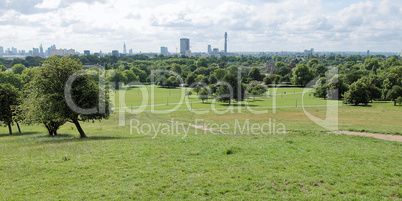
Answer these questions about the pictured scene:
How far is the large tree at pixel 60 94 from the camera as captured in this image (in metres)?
20.7

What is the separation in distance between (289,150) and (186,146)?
21.3 ft

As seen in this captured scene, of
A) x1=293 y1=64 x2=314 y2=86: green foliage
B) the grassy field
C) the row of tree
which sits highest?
x1=293 y1=64 x2=314 y2=86: green foliage

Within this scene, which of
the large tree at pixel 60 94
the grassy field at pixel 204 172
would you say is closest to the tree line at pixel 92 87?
the large tree at pixel 60 94

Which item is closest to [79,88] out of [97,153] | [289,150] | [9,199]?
[97,153]

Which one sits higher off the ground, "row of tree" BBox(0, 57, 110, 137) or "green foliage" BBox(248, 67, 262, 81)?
"green foliage" BBox(248, 67, 262, 81)

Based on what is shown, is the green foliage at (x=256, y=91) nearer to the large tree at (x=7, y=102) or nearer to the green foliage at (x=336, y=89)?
the green foliage at (x=336, y=89)

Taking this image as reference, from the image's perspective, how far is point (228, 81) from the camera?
6812cm

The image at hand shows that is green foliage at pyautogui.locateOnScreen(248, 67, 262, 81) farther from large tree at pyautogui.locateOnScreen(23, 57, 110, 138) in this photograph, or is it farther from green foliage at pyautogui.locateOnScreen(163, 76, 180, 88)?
large tree at pyautogui.locateOnScreen(23, 57, 110, 138)

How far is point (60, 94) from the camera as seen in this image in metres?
20.9

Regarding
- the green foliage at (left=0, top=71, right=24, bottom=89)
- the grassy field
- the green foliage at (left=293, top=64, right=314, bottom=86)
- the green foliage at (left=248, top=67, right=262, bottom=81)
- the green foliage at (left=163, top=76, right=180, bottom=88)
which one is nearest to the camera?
the grassy field

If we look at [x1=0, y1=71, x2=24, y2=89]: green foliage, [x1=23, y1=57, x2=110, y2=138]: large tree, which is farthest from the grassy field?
[x1=0, y1=71, x2=24, y2=89]: green foliage

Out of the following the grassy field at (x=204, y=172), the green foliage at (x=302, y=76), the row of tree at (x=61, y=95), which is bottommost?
the grassy field at (x=204, y=172)

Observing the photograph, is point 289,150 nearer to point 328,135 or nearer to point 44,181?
point 328,135

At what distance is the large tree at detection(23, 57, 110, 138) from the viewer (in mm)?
20719
